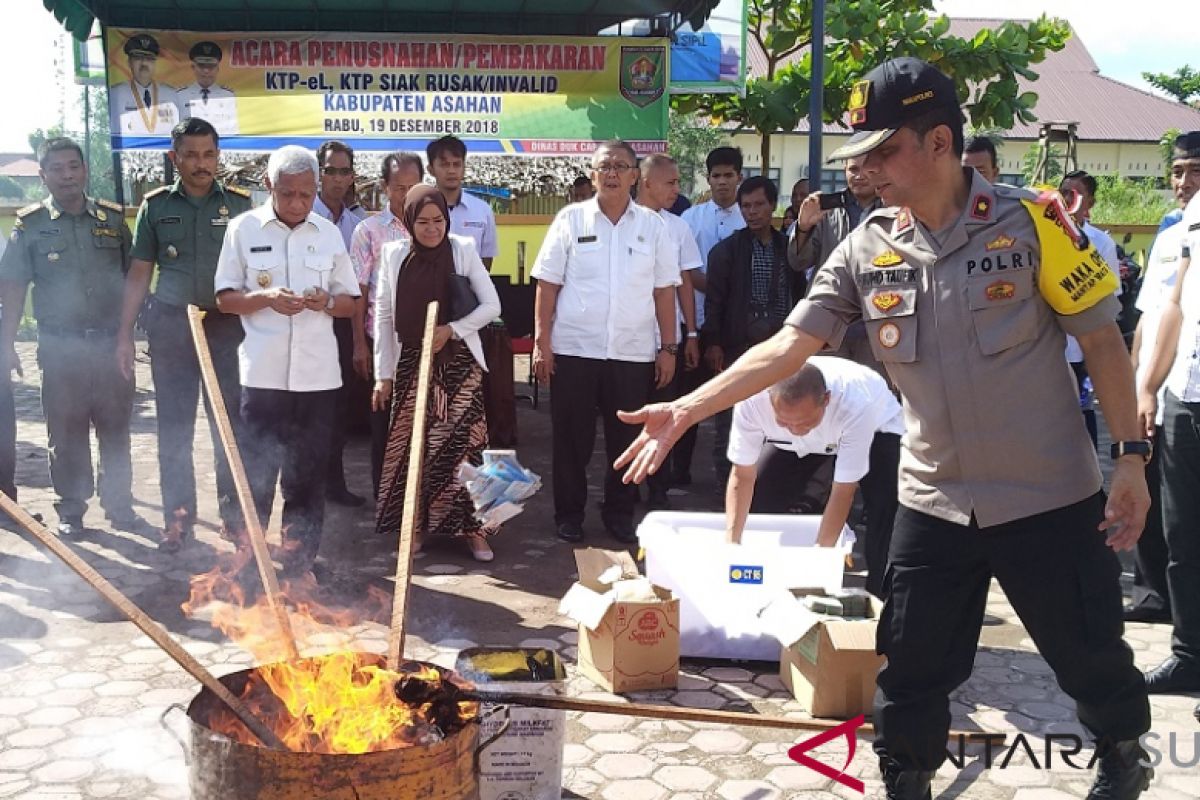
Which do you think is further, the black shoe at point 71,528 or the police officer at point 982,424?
the black shoe at point 71,528

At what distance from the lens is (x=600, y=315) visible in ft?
20.0

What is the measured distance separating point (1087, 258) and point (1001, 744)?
195cm

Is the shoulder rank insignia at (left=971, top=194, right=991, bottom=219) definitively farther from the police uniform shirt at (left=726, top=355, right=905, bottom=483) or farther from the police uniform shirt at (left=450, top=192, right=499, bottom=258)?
the police uniform shirt at (left=450, top=192, right=499, bottom=258)

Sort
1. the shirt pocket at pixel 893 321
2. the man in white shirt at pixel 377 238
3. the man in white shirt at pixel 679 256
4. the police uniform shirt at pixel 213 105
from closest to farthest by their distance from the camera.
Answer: the shirt pocket at pixel 893 321, the man in white shirt at pixel 377 238, the man in white shirt at pixel 679 256, the police uniform shirt at pixel 213 105

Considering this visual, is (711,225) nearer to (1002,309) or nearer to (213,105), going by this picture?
(213,105)

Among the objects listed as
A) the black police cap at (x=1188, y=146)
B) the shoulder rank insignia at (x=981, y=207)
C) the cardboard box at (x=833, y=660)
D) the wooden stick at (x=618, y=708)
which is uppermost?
the black police cap at (x=1188, y=146)

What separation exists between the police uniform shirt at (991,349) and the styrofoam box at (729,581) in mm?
1656

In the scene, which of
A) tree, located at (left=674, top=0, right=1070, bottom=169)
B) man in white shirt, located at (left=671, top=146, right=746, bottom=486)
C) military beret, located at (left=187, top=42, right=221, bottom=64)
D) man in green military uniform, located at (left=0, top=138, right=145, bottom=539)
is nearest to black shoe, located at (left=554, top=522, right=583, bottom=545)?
man in white shirt, located at (left=671, top=146, right=746, bottom=486)

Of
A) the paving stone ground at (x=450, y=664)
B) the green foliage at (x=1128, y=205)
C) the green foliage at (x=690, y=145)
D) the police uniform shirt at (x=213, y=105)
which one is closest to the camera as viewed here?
the paving stone ground at (x=450, y=664)

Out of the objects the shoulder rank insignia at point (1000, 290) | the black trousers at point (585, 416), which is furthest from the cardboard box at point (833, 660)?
the black trousers at point (585, 416)

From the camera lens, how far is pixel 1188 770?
363cm

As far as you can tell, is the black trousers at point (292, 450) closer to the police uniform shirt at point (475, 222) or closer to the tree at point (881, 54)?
the police uniform shirt at point (475, 222)

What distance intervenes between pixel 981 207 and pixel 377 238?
4.69m

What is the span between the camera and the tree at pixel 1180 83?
45500mm
